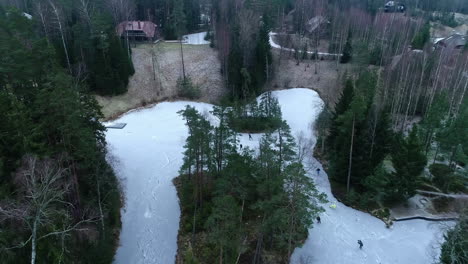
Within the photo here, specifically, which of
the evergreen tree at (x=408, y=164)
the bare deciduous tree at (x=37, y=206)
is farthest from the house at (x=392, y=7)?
the bare deciduous tree at (x=37, y=206)

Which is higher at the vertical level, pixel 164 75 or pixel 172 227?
pixel 164 75

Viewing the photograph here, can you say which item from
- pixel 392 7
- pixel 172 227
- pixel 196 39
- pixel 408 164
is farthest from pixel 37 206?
pixel 392 7

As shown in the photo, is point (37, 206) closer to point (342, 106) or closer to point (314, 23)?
point (342, 106)

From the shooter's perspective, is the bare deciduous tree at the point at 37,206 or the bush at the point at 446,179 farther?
the bush at the point at 446,179

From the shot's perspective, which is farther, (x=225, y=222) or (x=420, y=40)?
(x=420, y=40)

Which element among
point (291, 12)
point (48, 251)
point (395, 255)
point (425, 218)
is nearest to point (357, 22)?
point (291, 12)

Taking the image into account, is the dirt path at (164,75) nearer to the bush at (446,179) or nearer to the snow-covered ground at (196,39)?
the snow-covered ground at (196,39)
